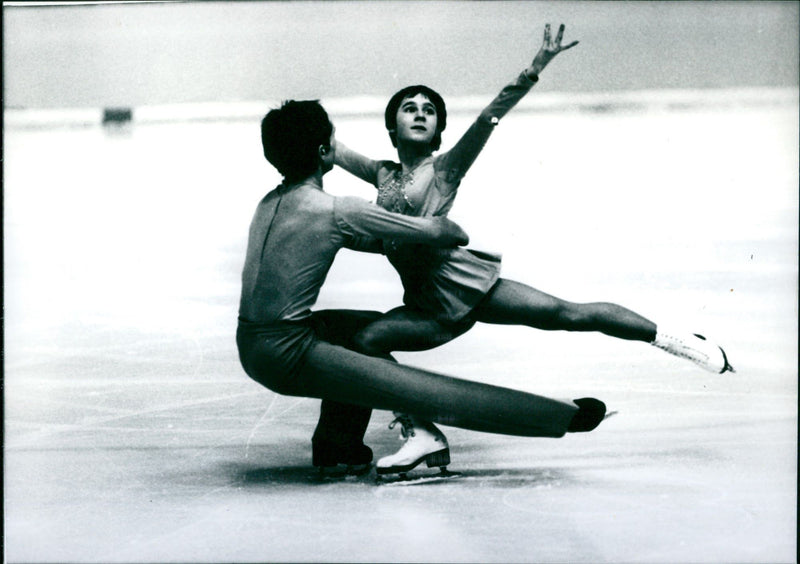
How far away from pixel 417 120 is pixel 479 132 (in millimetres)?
281

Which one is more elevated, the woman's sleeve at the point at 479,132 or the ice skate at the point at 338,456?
the woman's sleeve at the point at 479,132

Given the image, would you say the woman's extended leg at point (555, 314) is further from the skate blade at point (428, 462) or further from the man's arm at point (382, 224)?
the skate blade at point (428, 462)

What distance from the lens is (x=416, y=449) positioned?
3824 mm

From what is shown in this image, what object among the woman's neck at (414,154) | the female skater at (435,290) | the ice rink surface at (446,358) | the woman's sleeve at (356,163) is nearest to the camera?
the ice rink surface at (446,358)

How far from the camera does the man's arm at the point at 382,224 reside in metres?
3.61

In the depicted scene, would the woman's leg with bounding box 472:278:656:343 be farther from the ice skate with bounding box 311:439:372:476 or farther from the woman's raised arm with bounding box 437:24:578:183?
the ice skate with bounding box 311:439:372:476

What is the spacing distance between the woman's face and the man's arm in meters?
0.36

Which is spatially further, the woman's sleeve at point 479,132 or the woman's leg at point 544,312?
the woman's leg at point 544,312

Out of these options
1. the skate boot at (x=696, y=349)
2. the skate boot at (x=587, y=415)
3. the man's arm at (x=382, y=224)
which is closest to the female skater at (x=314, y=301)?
the man's arm at (x=382, y=224)

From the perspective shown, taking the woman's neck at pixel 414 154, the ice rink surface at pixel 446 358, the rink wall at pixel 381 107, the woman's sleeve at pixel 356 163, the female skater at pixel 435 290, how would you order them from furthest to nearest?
the rink wall at pixel 381 107 < the woman's sleeve at pixel 356 163 < the woman's neck at pixel 414 154 < the female skater at pixel 435 290 < the ice rink surface at pixel 446 358

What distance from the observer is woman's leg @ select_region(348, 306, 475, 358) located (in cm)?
380

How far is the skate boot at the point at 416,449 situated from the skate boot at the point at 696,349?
82 cm

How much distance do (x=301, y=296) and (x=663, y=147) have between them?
2.32 m

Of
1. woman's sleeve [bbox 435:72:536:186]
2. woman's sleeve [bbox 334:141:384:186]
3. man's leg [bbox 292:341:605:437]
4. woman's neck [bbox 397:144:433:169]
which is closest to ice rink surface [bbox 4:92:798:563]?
man's leg [bbox 292:341:605:437]
